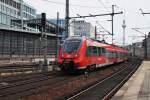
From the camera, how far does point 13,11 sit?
11931cm

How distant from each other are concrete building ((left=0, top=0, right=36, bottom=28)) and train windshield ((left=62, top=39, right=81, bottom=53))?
233 feet

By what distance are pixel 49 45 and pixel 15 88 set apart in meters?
43.2

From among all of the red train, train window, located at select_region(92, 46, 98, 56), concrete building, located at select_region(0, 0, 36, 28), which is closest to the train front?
the red train

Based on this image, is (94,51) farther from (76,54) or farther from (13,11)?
(13,11)

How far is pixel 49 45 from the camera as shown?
60469 millimetres

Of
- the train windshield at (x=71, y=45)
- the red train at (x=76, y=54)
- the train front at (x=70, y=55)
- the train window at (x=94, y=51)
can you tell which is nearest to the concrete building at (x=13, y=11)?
the train window at (x=94, y=51)

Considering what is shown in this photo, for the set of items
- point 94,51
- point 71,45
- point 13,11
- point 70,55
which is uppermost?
point 13,11

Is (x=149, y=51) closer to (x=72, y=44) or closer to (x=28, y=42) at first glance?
(x=28, y=42)

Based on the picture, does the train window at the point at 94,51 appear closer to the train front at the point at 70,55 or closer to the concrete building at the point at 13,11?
the train front at the point at 70,55

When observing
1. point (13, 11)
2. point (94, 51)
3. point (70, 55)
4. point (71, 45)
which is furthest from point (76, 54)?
point (13, 11)

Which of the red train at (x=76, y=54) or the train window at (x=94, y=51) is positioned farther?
the train window at (x=94, y=51)

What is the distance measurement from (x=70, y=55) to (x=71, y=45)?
991 millimetres

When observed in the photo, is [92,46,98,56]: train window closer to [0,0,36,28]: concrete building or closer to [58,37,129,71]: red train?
[58,37,129,71]: red train

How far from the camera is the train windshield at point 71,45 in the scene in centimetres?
2673
